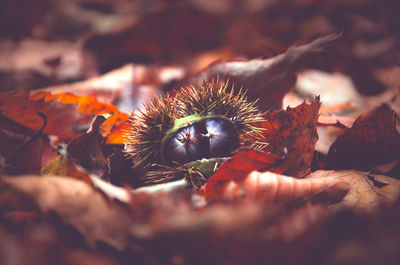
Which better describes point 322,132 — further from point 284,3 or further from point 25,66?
point 284,3

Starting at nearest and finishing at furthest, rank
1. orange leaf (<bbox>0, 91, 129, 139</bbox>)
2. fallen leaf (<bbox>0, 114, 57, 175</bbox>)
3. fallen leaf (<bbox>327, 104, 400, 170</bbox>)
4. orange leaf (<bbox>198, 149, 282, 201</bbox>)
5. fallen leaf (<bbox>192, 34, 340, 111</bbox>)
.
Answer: orange leaf (<bbox>198, 149, 282, 201</bbox>), fallen leaf (<bbox>0, 114, 57, 175</bbox>), fallen leaf (<bbox>327, 104, 400, 170</bbox>), orange leaf (<bbox>0, 91, 129, 139</bbox>), fallen leaf (<bbox>192, 34, 340, 111</bbox>)

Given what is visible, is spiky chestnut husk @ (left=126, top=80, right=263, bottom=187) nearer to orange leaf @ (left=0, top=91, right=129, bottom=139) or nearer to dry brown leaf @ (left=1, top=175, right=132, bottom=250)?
orange leaf @ (left=0, top=91, right=129, bottom=139)

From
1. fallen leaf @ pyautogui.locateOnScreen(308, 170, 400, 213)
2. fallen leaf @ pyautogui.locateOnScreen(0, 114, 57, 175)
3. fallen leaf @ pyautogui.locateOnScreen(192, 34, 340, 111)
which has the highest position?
fallen leaf @ pyautogui.locateOnScreen(192, 34, 340, 111)

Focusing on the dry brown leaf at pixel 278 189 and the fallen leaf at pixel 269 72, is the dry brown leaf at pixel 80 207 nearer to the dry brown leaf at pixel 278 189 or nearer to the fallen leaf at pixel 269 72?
the dry brown leaf at pixel 278 189

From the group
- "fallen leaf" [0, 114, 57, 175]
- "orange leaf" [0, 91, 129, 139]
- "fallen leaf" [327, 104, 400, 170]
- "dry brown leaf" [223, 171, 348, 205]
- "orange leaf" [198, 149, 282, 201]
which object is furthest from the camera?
"orange leaf" [0, 91, 129, 139]

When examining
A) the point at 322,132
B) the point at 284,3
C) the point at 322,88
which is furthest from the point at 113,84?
the point at 284,3

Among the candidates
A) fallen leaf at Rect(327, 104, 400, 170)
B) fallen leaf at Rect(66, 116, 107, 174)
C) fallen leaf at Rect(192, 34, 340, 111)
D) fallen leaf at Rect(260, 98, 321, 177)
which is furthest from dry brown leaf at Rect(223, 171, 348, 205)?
fallen leaf at Rect(192, 34, 340, 111)

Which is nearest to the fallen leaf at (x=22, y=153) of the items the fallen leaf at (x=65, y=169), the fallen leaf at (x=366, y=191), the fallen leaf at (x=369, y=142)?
the fallen leaf at (x=65, y=169)
